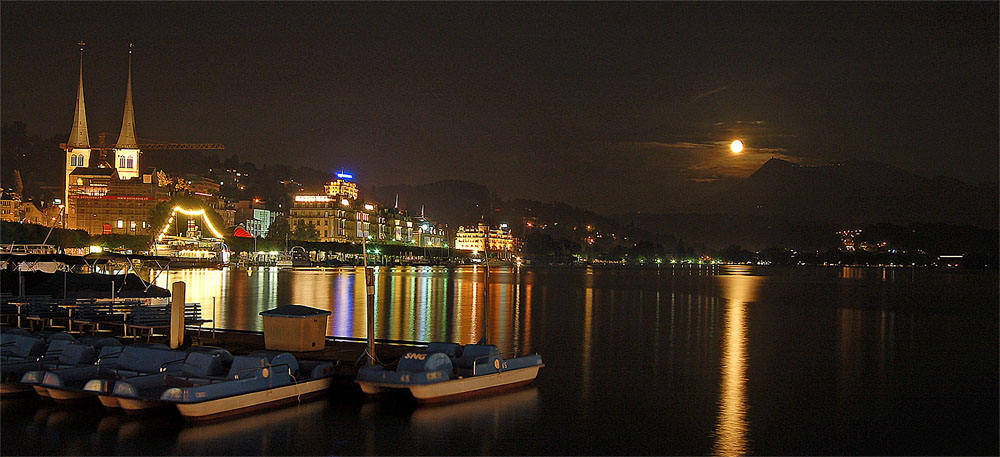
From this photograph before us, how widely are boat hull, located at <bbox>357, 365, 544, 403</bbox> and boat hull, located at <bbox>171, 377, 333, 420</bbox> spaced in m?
1.06

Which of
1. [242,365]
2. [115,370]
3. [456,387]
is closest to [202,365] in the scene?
[242,365]

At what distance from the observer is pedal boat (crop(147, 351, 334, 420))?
51.3ft

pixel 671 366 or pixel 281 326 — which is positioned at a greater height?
pixel 281 326

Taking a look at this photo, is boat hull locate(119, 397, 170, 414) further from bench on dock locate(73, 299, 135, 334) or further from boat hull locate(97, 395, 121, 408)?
bench on dock locate(73, 299, 135, 334)

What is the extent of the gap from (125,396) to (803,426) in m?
14.4

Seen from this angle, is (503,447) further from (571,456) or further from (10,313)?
(10,313)

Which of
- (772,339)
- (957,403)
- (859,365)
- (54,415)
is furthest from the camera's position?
(772,339)

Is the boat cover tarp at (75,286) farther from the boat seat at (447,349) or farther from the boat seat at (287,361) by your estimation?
the boat seat at (447,349)

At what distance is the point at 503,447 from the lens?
51.2 ft

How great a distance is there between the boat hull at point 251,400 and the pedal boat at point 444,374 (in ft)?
3.35

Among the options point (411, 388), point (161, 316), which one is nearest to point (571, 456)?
point (411, 388)

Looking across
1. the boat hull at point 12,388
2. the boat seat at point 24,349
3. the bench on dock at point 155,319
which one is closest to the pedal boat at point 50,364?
the boat hull at point 12,388

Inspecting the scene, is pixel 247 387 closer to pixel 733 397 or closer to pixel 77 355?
pixel 77 355

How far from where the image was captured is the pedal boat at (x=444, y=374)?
1764 cm
